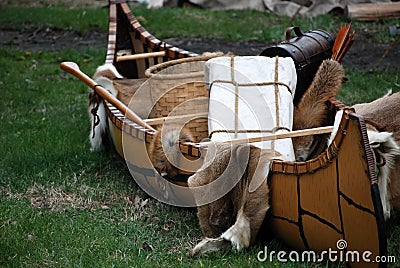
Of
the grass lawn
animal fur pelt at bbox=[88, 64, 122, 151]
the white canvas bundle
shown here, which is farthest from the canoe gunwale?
animal fur pelt at bbox=[88, 64, 122, 151]

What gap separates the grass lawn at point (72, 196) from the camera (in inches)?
151

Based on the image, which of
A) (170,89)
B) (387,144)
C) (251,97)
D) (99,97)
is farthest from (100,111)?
(387,144)

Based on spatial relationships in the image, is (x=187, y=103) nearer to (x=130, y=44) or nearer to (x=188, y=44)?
(x=130, y=44)

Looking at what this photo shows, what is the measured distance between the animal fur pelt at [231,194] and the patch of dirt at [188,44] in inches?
176

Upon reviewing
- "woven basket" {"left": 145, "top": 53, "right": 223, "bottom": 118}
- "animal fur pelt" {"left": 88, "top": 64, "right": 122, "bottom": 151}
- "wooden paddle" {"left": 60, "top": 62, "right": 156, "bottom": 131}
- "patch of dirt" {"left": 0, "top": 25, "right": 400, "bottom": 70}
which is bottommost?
"patch of dirt" {"left": 0, "top": 25, "right": 400, "bottom": 70}

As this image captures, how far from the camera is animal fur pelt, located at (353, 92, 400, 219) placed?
381 centimetres

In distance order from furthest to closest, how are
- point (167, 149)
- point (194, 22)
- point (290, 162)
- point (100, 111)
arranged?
point (194, 22)
point (100, 111)
point (167, 149)
point (290, 162)

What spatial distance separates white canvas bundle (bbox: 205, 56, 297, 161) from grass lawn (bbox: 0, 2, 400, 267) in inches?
25.1

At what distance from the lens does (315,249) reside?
142 inches

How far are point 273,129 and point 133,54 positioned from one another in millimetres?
2513

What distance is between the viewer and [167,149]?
4184 mm

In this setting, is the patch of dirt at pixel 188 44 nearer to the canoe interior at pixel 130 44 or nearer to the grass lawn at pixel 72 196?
the grass lawn at pixel 72 196

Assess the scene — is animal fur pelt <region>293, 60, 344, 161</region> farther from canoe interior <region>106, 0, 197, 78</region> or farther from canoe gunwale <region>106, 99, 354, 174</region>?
canoe interior <region>106, 0, 197, 78</region>

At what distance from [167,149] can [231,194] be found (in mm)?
564
